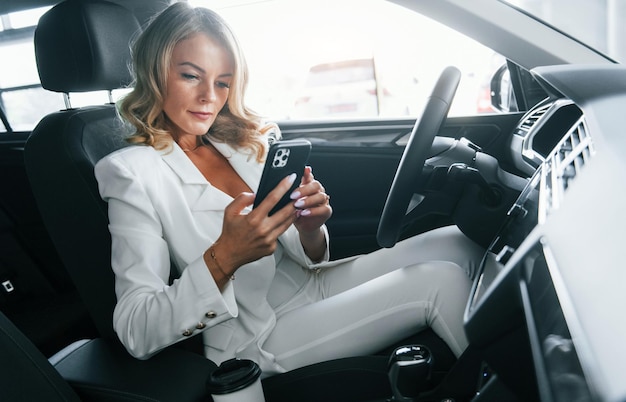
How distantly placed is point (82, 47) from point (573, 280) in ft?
3.69

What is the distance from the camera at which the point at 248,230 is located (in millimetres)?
937

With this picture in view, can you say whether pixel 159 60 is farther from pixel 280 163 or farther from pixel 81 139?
pixel 280 163

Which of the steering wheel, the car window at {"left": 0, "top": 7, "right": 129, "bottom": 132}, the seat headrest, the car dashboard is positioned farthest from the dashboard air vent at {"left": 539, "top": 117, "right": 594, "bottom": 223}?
the car window at {"left": 0, "top": 7, "right": 129, "bottom": 132}

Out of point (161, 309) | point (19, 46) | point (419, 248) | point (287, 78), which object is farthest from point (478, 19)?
point (287, 78)

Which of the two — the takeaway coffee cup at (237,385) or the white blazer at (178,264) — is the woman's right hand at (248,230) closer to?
the white blazer at (178,264)

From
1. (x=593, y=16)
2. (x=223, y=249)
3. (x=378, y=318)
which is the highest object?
(x=593, y=16)

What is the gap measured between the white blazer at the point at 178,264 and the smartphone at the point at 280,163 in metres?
0.16

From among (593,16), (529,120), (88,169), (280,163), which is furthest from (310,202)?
(593,16)

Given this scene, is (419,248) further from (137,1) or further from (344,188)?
(137,1)

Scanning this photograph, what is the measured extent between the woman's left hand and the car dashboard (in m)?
0.37

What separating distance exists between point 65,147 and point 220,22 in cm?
41

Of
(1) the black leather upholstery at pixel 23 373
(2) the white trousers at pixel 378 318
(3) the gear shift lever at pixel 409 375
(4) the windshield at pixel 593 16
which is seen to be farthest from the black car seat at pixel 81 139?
(4) the windshield at pixel 593 16

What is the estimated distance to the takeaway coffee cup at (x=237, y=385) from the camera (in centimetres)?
89

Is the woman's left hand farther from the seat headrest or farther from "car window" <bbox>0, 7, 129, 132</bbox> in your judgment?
"car window" <bbox>0, 7, 129, 132</bbox>
